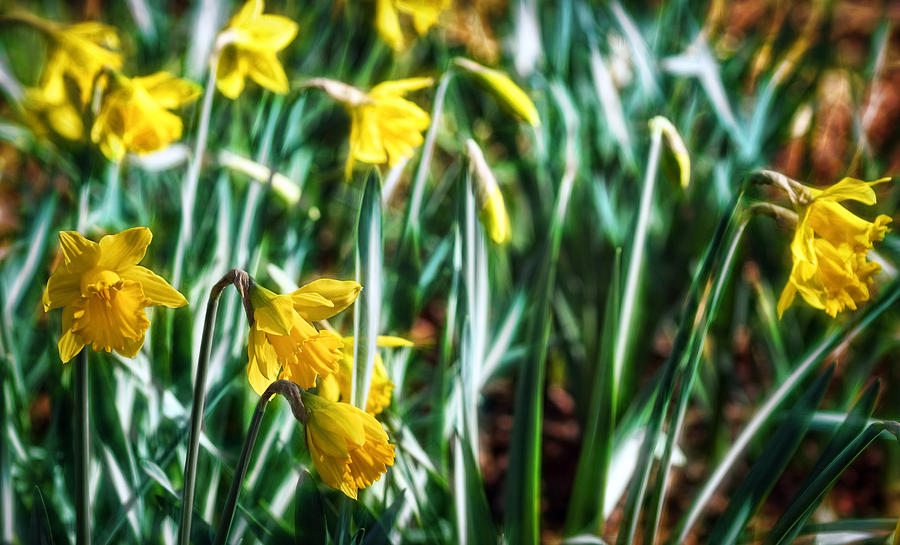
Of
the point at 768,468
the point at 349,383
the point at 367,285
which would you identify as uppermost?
the point at 367,285

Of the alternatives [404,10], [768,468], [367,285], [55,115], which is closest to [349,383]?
[367,285]

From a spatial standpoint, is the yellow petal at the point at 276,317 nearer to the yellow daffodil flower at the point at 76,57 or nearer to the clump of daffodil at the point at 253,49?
the clump of daffodil at the point at 253,49

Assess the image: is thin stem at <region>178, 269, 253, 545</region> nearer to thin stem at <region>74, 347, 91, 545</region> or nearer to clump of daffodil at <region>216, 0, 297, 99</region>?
thin stem at <region>74, 347, 91, 545</region>


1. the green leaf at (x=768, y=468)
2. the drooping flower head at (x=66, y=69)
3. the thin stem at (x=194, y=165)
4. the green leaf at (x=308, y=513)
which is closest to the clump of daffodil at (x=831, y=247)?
the green leaf at (x=768, y=468)

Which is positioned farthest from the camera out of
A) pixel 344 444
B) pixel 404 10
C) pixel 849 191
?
pixel 404 10

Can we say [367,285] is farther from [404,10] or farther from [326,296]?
[404,10]

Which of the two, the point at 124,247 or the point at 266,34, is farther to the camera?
→ the point at 266,34

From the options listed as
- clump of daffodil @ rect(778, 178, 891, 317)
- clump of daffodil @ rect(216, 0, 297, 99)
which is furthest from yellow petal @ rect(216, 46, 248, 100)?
A: clump of daffodil @ rect(778, 178, 891, 317)

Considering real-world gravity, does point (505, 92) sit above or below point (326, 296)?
above
